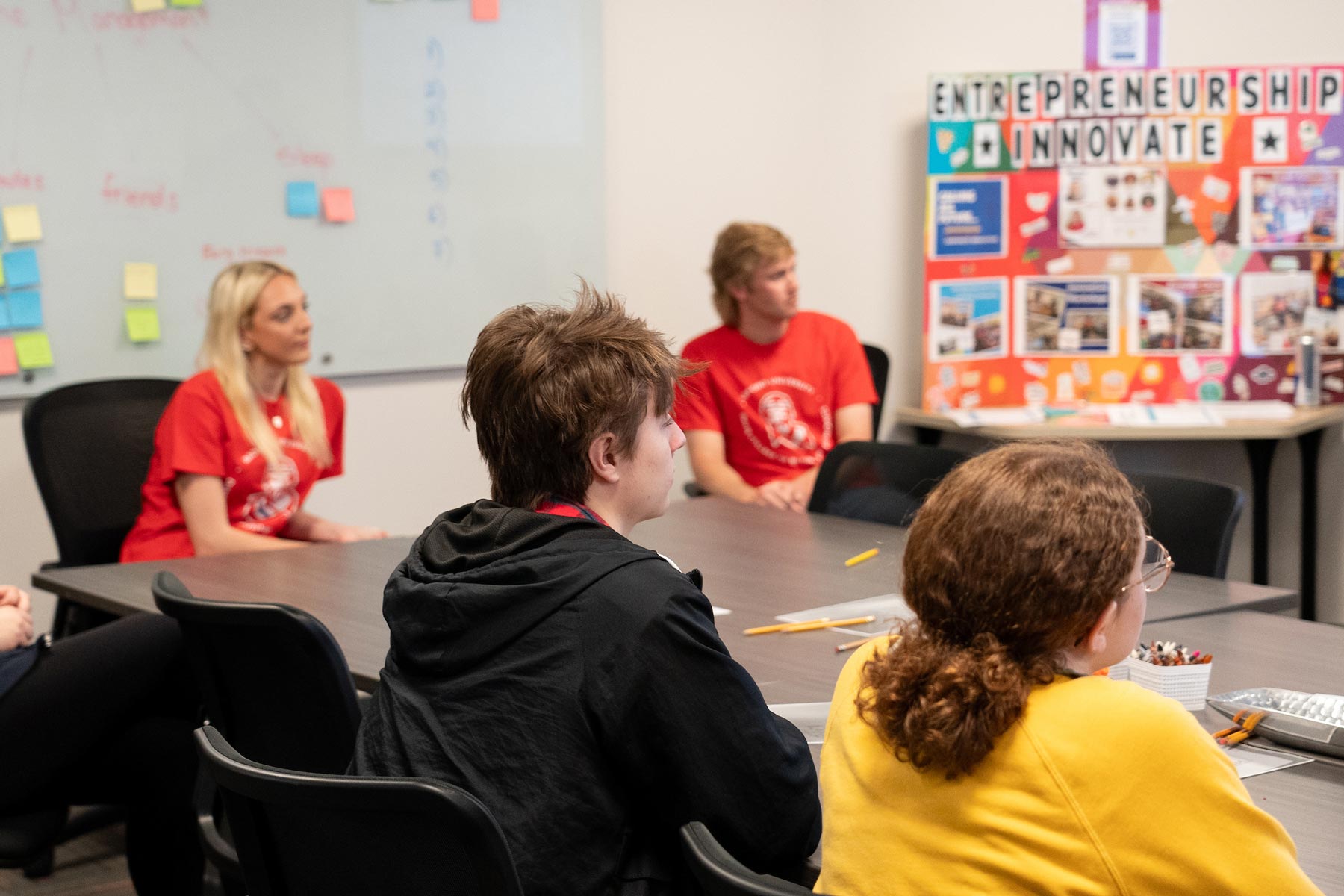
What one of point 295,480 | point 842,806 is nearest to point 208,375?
point 295,480

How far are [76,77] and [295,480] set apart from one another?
47.9 inches

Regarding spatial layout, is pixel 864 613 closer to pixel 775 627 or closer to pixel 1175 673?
pixel 775 627

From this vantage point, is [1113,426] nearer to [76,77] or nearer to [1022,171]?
[1022,171]

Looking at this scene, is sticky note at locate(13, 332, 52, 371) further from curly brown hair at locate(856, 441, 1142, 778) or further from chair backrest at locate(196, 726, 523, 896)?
curly brown hair at locate(856, 441, 1142, 778)

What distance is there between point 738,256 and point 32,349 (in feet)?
6.00

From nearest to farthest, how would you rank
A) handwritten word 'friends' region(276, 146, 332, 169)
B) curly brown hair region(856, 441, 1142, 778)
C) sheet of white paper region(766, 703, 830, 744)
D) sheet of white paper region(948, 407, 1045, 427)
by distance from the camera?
curly brown hair region(856, 441, 1142, 778)
sheet of white paper region(766, 703, 830, 744)
handwritten word 'friends' region(276, 146, 332, 169)
sheet of white paper region(948, 407, 1045, 427)

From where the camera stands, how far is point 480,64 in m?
4.17

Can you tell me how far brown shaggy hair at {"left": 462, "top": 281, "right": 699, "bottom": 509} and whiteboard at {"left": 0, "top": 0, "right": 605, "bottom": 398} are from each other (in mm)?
2416

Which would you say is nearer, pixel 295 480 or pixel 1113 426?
pixel 295 480

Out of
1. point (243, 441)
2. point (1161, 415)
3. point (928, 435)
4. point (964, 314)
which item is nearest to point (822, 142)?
point (964, 314)

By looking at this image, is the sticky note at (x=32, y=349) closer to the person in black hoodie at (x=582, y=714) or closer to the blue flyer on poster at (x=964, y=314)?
the person in black hoodie at (x=582, y=714)

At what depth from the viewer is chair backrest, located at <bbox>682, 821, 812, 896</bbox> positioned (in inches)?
39.0

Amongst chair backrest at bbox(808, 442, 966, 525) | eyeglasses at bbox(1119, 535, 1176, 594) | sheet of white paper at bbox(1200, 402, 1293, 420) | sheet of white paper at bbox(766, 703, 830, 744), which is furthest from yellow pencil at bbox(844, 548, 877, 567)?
sheet of white paper at bbox(1200, 402, 1293, 420)

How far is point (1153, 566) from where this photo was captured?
1272mm
